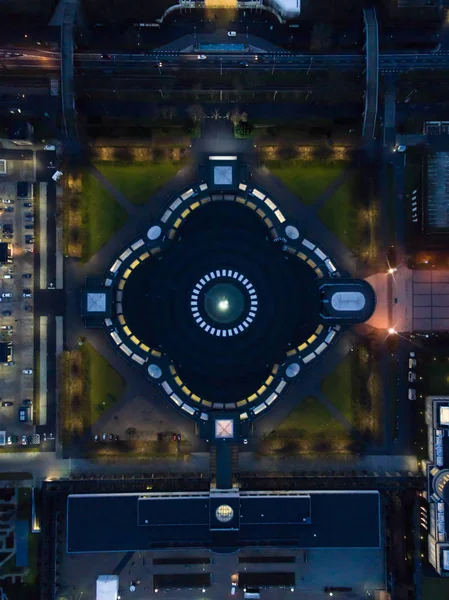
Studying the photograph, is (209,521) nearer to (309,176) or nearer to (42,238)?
(42,238)

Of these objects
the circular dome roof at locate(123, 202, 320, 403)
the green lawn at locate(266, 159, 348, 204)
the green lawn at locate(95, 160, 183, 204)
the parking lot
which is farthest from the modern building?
the parking lot

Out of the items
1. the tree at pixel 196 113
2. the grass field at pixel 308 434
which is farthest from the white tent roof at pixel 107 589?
the tree at pixel 196 113

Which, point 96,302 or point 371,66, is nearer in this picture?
point 96,302

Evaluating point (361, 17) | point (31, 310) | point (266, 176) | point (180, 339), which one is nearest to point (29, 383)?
point (31, 310)

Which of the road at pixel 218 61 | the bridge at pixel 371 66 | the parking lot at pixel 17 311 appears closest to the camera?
the bridge at pixel 371 66

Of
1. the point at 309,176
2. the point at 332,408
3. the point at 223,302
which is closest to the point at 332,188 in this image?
the point at 309,176

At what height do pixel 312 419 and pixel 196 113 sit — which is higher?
pixel 196 113

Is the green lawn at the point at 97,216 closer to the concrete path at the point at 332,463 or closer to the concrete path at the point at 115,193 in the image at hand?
the concrete path at the point at 115,193
